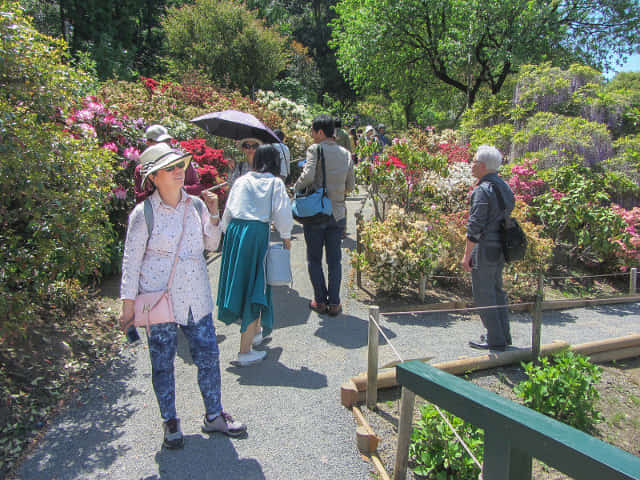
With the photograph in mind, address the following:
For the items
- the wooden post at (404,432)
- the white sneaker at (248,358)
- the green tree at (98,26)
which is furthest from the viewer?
the green tree at (98,26)

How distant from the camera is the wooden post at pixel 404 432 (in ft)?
8.80

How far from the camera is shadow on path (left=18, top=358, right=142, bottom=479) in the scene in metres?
2.89

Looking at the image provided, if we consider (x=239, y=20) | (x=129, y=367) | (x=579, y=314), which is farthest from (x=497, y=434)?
(x=239, y=20)

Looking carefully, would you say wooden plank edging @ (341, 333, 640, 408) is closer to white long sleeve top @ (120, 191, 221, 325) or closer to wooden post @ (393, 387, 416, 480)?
wooden post @ (393, 387, 416, 480)

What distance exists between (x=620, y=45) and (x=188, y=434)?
66.0 ft

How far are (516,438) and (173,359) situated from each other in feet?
7.02

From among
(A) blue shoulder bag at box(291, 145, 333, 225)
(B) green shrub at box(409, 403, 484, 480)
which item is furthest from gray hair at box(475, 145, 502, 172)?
(B) green shrub at box(409, 403, 484, 480)

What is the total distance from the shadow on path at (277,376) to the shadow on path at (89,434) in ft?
2.92

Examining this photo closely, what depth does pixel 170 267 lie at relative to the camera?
2.87m

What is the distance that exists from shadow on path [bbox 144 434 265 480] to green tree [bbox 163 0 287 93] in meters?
16.6

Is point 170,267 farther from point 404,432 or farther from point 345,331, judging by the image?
point 345,331

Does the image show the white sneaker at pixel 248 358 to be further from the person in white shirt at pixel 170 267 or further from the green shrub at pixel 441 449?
the green shrub at pixel 441 449

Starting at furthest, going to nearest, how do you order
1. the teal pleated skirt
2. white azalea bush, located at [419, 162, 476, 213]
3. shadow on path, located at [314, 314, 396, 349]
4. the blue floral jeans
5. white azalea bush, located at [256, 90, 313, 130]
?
white azalea bush, located at [256, 90, 313, 130] → white azalea bush, located at [419, 162, 476, 213] → shadow on path, located at [314, 314, 396, 349] → the teal pleated skirt → the blue floral jeans

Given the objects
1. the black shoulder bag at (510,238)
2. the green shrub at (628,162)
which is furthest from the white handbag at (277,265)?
the green shrub at (628,162)
